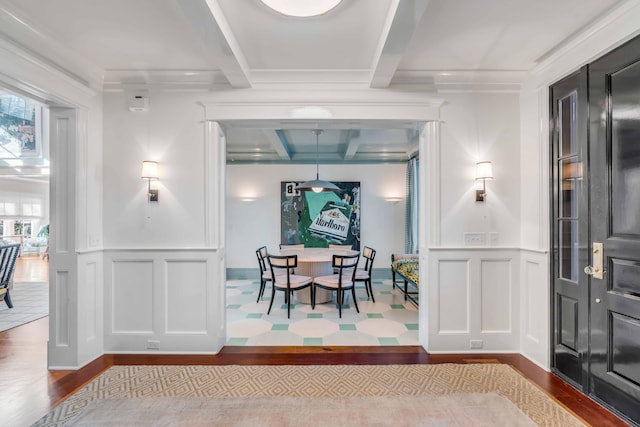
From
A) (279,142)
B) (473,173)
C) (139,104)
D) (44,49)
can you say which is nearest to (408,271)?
(473,173)

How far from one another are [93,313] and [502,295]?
389cm

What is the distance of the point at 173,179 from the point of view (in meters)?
2.89

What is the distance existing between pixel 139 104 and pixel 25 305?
162 inches

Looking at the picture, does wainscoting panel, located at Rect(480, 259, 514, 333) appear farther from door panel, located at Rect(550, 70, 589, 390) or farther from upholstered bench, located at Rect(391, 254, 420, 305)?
upholstered bench, located at Rect(391, 254, 420, 305)

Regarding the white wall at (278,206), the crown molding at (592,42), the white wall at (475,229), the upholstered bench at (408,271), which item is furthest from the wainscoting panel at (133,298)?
the crown molding at (592,42)

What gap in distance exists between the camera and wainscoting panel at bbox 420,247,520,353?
2.89 m

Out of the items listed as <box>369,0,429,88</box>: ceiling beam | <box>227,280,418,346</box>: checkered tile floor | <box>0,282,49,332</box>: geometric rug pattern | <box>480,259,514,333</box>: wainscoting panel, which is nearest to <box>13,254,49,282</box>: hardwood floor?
<box>0,282,49,332</box>: geometric rug pattern

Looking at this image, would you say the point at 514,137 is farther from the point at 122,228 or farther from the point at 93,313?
the point at 93,313

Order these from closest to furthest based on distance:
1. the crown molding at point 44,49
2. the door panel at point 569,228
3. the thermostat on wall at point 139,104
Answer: the crown molding at point 44,49, the door panel at point 569,228, the thermostat on wall at point 139,104

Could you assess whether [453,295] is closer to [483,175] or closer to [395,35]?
[483,175]

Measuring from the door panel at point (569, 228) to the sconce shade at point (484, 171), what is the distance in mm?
475

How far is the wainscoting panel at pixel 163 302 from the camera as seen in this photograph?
2879mm

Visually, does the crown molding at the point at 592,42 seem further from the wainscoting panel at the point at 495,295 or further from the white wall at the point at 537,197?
the wainscoting panel at the point at 495,295

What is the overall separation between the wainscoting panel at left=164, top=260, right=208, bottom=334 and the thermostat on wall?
4.89ft
